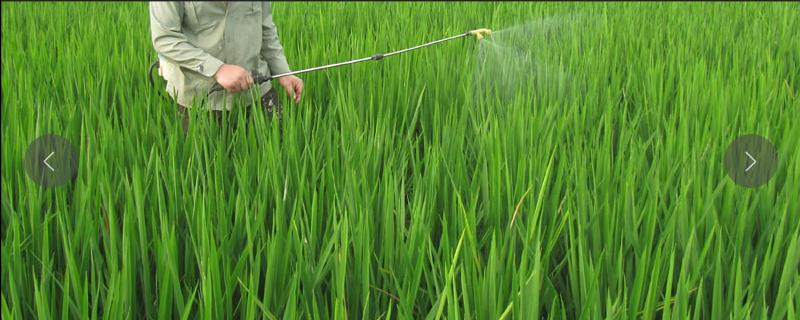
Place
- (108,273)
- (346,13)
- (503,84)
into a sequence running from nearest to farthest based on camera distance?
(108,273)
(503,84)
(346,13)

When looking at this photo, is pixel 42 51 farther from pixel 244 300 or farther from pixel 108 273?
pixel 244 300

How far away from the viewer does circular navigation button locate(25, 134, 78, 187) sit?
1305 mm

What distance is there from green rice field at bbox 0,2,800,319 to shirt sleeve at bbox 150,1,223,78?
148 millimetres

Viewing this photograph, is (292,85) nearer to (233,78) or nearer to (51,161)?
(233,78)

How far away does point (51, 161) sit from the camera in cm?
140

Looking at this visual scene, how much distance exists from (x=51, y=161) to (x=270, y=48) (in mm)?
833

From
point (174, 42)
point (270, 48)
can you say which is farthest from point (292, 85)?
point (174, 42)

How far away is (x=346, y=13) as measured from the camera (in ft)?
13.8

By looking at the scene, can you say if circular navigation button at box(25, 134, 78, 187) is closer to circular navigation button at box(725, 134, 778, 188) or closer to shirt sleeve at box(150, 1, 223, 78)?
shirt sleeve at box(150, 1, 223, 78)

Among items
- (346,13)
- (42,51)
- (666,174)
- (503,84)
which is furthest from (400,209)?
(346,13)

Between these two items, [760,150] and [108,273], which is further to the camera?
[760,150]

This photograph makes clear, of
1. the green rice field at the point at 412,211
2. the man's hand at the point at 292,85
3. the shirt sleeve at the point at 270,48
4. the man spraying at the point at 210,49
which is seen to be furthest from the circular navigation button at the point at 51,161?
the shirt sleeve at the point at 270,48

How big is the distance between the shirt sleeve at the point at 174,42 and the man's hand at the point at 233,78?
3 centimetres

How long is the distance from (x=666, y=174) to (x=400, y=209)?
56 cm
